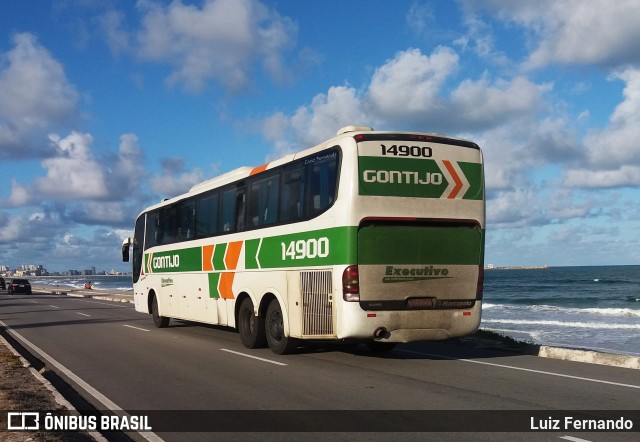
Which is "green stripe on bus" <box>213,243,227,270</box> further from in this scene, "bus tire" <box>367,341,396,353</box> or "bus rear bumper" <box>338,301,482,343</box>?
"bus rear bumper" <box>338,301,482,343</box>

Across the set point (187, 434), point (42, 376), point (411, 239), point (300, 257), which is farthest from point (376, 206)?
point (42, 376)

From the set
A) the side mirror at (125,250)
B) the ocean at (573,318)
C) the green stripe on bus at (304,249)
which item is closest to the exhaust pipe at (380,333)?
the green stripe on bus at (304,249)

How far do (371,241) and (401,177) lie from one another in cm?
125

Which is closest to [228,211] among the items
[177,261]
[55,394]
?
[177,261]

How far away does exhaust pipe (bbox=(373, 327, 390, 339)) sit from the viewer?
35.7ft

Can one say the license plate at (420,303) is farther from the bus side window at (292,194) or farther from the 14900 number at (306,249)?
the bus side window at (292,194)

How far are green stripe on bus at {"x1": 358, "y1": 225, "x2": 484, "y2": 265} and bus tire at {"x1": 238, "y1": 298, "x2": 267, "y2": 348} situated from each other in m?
3.95

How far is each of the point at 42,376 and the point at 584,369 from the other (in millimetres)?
9097

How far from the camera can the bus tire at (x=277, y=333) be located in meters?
13.0

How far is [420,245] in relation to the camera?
11.3 metres

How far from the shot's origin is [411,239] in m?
11.3

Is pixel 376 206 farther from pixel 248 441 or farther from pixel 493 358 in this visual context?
pixel 248 441

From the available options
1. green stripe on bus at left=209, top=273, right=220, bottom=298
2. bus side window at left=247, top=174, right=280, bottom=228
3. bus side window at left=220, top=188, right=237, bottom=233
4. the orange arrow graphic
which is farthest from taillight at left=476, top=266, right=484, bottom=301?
green stripe on bus at left=209, top=273, right=220, bottom=298

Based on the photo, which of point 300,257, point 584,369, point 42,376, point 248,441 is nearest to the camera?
point 248,441
